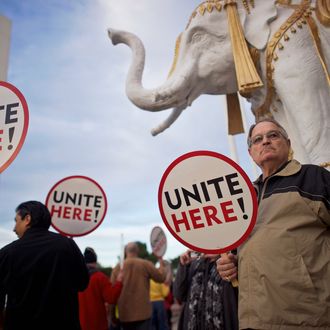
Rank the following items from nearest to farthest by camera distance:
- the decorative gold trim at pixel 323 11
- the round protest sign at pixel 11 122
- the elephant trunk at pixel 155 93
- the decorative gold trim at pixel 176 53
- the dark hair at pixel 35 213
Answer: the round protest sign at pixel 11 122 < the dark hair at pixel 35 213 < the decorative gold trim at pixel 323 11 < the elephant trunk at pixel 155 93 < the decorative gold trim at pixel 176 53

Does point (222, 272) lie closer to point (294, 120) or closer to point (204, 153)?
point (204, 153)

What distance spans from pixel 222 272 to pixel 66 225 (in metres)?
2.04

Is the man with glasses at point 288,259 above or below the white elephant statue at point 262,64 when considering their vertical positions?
below

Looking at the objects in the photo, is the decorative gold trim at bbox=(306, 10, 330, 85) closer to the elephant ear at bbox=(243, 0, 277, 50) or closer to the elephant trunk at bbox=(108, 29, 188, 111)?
the elephant ear at bbox=(243, 0, 277, 50)

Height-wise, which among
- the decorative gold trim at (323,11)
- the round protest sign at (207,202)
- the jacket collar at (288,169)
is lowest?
the round protest sign at (207,202)

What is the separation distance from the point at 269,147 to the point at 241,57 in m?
1.79

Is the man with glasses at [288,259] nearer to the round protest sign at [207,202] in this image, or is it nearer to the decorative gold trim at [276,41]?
the round protest sign at [207,202]

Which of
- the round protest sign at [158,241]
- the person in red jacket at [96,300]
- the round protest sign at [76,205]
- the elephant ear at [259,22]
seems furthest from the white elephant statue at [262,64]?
the person in red jacket at [96,300]

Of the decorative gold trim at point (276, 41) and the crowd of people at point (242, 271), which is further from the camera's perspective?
the decorative gold trim at point (276, 41)

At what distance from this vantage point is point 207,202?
1.63 metres

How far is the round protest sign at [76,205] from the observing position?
336 centimetres

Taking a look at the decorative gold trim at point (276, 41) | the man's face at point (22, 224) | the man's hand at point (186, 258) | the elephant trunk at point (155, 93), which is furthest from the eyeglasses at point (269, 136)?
the elephant trunk at point (155, 93)

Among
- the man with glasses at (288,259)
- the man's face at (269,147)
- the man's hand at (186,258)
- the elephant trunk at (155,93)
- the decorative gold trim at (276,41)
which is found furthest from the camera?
the elephant trunk at (155,93)

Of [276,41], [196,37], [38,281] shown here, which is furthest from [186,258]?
[196,37]
